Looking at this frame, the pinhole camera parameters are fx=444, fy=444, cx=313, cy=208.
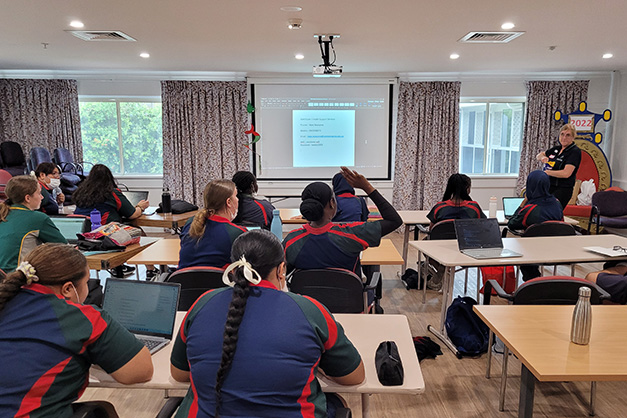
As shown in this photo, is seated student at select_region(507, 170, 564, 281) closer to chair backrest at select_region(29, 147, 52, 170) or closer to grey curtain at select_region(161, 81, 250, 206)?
grey curtain at select_region(161, 81, 250, 206)

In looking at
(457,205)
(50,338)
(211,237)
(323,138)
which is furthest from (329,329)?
(323,138)

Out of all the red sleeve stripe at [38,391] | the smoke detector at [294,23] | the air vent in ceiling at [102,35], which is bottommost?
the red sleeve stripe at [38,391]

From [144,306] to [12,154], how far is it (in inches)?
268

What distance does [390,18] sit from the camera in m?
3.94

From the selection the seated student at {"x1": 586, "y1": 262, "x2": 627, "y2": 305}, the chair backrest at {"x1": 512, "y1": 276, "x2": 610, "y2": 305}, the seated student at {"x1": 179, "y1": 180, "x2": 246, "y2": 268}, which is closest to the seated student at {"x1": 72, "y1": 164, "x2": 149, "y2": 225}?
the seated student at {"x1": 179, "y1": 180, "x2": 246, "y2": 268}

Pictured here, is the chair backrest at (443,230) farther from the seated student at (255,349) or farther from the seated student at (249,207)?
the seated student at (255,349)

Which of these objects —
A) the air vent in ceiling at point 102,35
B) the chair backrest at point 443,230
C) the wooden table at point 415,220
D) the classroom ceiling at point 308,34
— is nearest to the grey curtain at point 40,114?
the classroom ceiling at point 308,34

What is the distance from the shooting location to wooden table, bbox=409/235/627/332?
10.0ft

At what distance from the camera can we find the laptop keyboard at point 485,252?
3174 millimetres

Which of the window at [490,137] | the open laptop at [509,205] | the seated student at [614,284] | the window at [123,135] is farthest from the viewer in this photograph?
the window at [490,137]

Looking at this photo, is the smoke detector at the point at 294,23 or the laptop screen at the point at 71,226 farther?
the smoke detector at the point at 294,23

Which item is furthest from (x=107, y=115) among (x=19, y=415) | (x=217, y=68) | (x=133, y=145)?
(x=19, y=415)

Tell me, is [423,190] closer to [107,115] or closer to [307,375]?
[107,115]

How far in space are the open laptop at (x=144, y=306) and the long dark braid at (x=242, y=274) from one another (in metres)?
0.58
